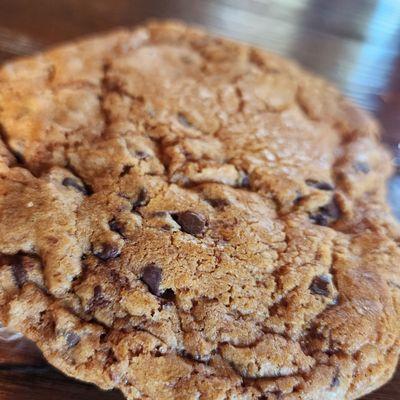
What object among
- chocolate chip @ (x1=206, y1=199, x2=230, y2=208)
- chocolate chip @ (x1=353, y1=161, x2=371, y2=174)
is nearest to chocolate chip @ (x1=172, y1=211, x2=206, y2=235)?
chocolate chip @ (x1=206, y1=199, x2=230, y2=208)

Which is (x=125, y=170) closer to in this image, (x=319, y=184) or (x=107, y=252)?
(x=107, y=252)

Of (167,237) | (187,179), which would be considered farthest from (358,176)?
(167,237)

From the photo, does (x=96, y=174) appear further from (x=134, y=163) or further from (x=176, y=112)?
(x=176, y=112)

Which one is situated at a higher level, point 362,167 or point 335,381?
point 362,167

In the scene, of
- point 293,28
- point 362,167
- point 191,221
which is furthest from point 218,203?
point 293,28

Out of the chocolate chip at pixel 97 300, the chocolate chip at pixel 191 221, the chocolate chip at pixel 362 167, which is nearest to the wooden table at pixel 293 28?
the chocolate chip at pixel 362 167

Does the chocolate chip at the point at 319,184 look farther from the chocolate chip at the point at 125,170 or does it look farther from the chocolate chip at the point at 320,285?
the chocolate chip at the point at 125,170
